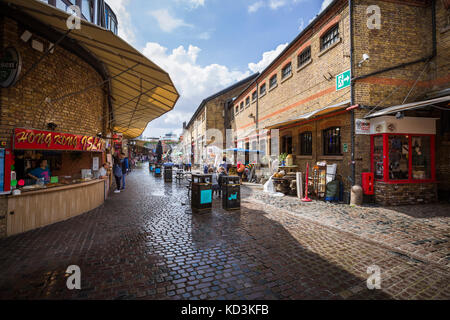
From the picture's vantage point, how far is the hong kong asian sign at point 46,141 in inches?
193

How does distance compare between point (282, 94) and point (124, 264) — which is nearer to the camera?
point (124, 264)

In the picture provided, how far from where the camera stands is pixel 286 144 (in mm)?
13875

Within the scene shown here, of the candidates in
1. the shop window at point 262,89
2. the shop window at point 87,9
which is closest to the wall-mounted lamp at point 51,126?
the shop window at point 87,9

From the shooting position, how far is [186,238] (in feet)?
15.8

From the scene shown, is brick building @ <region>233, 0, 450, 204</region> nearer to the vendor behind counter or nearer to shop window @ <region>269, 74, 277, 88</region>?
shop window @ <region>269, 74, 277, 88</region>

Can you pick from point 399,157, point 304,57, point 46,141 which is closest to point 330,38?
point 304,57

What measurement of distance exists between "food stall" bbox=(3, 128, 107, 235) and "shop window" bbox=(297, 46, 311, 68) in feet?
36.8

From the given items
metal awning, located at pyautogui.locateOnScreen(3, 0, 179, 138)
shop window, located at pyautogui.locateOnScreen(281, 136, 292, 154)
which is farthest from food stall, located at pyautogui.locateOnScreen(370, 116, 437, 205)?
metal awning, located at pyautogui.locateOnScreen(3, 0, 179, 138)

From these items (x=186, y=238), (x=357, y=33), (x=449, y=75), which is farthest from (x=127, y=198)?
(x=449, y=75)

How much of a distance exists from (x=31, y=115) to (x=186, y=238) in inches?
195

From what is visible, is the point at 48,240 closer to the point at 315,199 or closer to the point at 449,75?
the point at 315,199

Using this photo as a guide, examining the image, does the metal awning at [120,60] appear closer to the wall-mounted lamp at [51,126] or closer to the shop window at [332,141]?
the wall-mounted lamp at [51,126]

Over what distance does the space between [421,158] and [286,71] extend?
29.5 ft

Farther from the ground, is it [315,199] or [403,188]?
[403,188]
